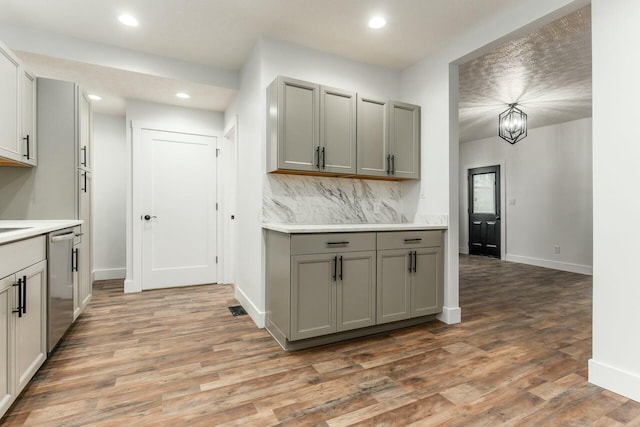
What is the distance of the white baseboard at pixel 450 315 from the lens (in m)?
2.99

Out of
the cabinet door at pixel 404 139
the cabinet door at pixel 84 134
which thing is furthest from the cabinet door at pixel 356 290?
the cabinet door at pixel 84 134

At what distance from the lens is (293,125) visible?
2.70 m

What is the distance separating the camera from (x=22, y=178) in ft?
8.60

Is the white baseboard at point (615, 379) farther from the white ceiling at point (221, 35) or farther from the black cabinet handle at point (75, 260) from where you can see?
the black cabinet handle at point (75, 260)

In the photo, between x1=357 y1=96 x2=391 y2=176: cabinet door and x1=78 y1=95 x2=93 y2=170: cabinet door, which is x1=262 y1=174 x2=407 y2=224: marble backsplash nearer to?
x1=357 y1=96 x2=391 y2=176: cabinet door

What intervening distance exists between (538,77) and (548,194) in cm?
272

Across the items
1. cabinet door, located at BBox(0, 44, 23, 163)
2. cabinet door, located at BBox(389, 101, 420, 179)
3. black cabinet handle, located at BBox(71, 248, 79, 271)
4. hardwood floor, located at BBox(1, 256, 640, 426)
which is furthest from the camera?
cabinet door, located at BBox(389, 101, 420, 179)

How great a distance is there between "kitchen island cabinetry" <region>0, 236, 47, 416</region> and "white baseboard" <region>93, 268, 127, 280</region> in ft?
9.71

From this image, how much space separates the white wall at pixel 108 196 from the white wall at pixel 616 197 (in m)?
5.23

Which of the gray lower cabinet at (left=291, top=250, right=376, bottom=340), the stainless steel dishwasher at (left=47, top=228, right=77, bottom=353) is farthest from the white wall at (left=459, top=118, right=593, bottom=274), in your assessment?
the stainless steel dishwasher at (left=47, top=228, right=77, bottom=353)

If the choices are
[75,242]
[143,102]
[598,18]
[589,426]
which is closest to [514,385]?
[589,426]

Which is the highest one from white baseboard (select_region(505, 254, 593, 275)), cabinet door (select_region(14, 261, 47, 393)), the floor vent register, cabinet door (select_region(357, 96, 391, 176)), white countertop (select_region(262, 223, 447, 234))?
cabinet door (select_region(357, 96, 391, 176))

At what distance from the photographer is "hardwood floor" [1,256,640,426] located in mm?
1649

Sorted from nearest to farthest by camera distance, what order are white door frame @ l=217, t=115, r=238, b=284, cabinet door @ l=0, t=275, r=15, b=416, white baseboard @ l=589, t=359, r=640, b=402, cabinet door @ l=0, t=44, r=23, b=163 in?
cabinet door @ l=0, t=275, r=15, b=416
white baseboard @ l=589, t=359, r=640, b=402
cabinet door @ l=0, t=44, r=23, b=163
white door frame @ l=217, t=115, r=238, b=284
